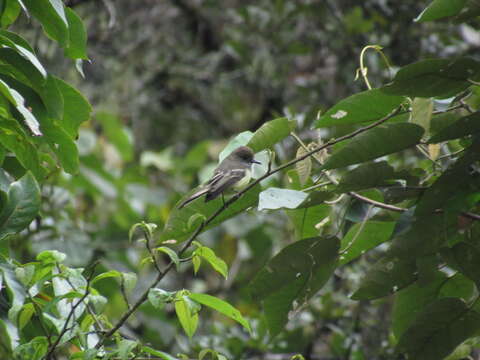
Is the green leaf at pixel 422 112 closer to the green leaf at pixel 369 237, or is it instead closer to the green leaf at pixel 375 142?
the green leaf at pixel 375 142

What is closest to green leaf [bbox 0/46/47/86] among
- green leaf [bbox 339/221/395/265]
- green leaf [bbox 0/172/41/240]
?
green leaf [bbox 0/172/41/240]

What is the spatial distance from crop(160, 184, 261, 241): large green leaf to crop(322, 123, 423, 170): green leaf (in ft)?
1.18

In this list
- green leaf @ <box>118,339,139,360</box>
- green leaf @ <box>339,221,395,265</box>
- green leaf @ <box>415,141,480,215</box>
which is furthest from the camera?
green leaf @ <box>339,221,395,265</box>

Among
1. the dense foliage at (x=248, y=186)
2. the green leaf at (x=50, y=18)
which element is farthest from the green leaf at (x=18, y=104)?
the green leaf at (x=50, y=18)

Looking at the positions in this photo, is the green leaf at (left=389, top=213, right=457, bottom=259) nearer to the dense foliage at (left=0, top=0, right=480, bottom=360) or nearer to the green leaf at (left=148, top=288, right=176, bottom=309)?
the dense foliage at (left=0, top=0, right=480, bottom=360)

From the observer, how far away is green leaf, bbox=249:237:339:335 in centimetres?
214

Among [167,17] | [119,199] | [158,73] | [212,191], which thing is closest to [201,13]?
[167,17]

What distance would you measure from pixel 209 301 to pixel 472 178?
30.1 inches

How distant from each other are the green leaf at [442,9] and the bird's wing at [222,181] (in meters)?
0.93

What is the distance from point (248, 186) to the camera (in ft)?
7.02

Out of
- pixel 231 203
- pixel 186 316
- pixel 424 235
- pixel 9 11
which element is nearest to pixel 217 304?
pixel 186 316

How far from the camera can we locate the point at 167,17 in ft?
27.1

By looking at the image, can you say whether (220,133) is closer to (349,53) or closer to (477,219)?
(349,53)

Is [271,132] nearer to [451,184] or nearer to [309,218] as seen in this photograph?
[309,218]
